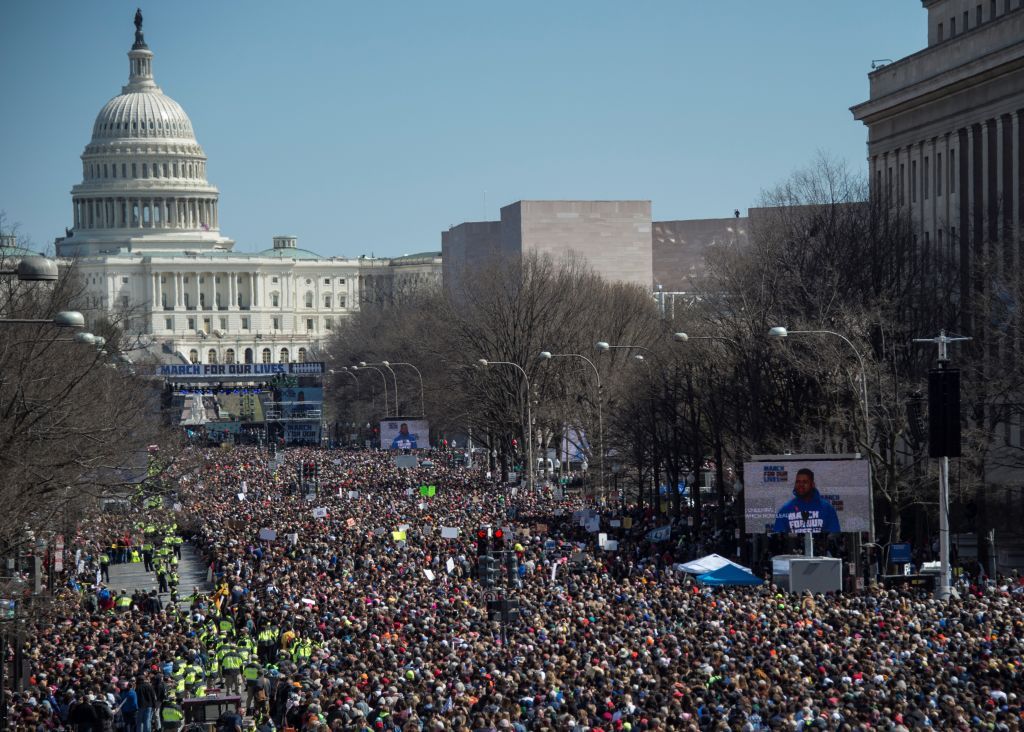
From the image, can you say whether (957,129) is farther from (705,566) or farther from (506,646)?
(506,646)

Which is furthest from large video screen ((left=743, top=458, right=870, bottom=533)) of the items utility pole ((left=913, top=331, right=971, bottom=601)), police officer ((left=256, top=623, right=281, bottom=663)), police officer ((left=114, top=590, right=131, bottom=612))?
police officer ((left=114, top=590, right=131, bottom=612))

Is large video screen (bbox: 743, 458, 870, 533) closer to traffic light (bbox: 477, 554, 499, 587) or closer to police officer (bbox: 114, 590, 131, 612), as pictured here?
traffic light (bbox: 477, 554, 499, 587)

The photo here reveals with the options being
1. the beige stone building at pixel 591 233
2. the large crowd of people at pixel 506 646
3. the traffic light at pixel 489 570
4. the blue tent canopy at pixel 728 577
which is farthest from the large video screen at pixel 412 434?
the traffic light at pixel 489 570

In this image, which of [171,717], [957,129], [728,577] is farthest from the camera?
[957,129]

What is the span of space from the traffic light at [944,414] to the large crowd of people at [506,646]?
2.21 m

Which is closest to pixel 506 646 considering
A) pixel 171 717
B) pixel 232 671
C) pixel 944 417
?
pixel 171 717

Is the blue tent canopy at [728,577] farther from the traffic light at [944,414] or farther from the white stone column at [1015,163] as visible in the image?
the white stone column at [1015,163]

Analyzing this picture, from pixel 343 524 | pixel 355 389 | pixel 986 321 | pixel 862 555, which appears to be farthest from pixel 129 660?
pixel 355 389

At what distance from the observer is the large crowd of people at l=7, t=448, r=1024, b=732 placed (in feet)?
67.4

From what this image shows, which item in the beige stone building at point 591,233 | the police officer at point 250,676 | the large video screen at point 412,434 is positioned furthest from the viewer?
the beige stone building at point 591,233

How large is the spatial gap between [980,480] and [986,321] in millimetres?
4119

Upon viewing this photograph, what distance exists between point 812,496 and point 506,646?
358 inches

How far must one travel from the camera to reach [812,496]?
34062mm

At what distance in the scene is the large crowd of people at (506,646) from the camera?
20.5 meters
